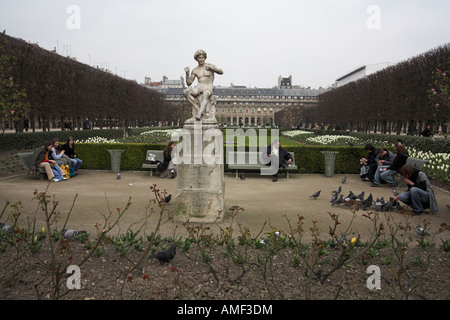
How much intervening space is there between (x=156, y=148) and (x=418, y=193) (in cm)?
746

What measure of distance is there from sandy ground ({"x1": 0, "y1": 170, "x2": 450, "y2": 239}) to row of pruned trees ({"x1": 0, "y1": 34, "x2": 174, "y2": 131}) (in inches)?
370

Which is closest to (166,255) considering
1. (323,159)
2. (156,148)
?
(156,148)

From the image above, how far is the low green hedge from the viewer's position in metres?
10.3

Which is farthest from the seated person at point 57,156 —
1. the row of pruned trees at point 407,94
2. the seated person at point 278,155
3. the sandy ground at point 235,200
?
the row of pruned trees at point 407,94

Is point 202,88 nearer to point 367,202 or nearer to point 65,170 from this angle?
point 367,202

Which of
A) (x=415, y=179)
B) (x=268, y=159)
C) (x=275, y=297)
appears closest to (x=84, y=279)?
(x=275, y=297)

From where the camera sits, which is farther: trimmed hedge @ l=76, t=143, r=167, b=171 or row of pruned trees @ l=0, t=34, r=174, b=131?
row of pruned trees @ l=0, t=34, r=174, b=131

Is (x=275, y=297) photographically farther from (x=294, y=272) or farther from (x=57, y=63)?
(x=57, y=63)

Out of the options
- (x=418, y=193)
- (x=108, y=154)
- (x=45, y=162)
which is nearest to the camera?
(x=418, y=193)

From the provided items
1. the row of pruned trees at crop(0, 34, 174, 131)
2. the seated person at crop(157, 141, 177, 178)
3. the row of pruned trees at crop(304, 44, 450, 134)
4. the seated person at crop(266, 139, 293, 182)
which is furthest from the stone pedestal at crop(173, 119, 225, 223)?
the row of pruned trees at crop(304, 44, 450, 134)

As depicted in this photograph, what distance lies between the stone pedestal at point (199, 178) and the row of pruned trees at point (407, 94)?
13.6 metres

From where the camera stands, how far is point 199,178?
5.18m

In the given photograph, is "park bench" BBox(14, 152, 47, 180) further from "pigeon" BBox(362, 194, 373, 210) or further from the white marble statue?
"pigeon" BBox(362, 194, 373, 210)

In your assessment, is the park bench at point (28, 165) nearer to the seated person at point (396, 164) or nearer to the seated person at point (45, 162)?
the seated person at point (45, 162)
